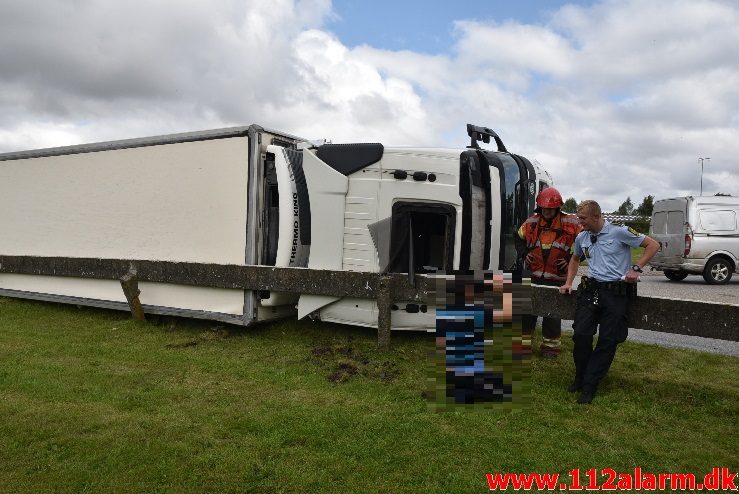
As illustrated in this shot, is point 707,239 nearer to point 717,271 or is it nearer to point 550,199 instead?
point 717,271

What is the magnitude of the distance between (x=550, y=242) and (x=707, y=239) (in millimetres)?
10594

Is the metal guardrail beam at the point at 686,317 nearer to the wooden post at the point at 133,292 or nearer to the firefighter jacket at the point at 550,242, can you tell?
the firefighter jacket at the point at 550,242

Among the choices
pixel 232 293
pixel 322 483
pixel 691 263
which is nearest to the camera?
pixel 322 483

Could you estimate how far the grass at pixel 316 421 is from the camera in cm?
339

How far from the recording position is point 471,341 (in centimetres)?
463

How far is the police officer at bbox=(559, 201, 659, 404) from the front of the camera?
455 cm

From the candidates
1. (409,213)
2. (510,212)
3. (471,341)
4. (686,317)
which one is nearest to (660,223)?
(510,212)

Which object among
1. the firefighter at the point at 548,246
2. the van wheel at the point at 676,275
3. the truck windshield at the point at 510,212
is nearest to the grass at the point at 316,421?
the firefighter at the point at 548,246

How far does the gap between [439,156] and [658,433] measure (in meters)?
3.30

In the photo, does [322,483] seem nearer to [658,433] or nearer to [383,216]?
[658,433]

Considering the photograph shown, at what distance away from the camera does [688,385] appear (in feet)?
16.1

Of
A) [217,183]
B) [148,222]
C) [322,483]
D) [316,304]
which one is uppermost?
[217,183]

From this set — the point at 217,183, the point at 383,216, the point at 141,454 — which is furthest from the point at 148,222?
the point at 141,454

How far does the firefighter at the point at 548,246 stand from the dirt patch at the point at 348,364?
142 centimetres
